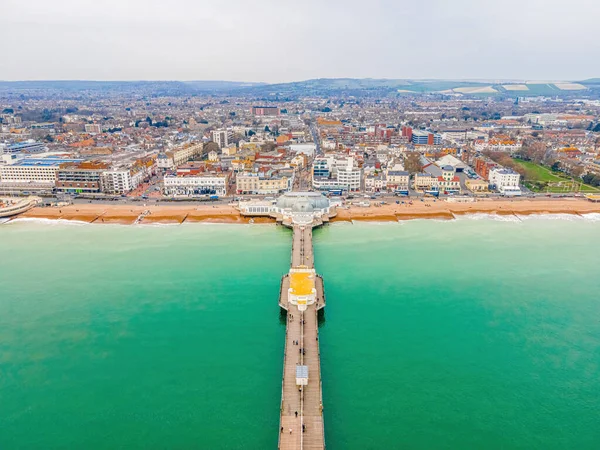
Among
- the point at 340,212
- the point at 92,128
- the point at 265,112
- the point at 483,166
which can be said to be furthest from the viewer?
the point at 265,112

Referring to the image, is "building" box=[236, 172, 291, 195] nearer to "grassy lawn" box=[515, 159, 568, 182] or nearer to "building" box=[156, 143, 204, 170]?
"building" box=[156, 143, 204, 170]

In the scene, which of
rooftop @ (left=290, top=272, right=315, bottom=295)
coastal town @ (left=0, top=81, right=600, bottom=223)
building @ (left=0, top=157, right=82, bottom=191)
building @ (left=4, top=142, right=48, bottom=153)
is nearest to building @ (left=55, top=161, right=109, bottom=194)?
coastal town @ (left=0, top=81, right=600, bottom=223)

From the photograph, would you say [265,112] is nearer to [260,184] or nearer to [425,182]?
[260,184]

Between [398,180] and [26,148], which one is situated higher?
[26,148]

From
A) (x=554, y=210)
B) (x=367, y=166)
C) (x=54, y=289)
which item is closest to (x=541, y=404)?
(x=54, y=289)

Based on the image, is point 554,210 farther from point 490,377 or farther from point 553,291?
point 490,377

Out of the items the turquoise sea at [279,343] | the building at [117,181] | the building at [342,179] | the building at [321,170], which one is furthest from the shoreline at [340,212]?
the building at [321,170]

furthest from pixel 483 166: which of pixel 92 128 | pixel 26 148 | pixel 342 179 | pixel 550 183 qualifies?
pixel 92 128
